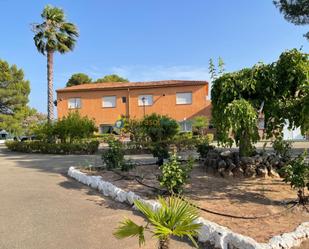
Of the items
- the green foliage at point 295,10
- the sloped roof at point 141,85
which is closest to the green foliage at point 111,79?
the sloped roof at point 141,85

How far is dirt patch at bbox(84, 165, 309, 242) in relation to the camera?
4695mm

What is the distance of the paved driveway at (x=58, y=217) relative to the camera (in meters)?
4.49

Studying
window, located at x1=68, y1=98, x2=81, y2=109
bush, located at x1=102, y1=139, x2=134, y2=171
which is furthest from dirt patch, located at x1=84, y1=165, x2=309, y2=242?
window, located at x1=68, y1=98, x2=81, y2=109

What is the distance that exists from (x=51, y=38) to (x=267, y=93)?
2062 cm

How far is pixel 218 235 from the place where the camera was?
4.22m

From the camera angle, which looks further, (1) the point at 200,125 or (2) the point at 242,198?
(1) the point at 200,125

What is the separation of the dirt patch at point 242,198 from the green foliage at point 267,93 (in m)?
1.14

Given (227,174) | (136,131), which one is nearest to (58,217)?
(227,174)

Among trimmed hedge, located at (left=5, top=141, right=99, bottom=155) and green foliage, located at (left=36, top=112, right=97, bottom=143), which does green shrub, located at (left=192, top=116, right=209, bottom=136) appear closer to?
green foliage, located at (left=36, top=112, right=97, bottom=143)

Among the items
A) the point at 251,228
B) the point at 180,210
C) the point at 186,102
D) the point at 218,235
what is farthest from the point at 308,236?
the point at 186,102

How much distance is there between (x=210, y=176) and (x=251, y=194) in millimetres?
2097

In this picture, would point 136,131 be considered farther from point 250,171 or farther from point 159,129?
point 250,171

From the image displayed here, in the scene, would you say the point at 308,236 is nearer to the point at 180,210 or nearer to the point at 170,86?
the point at 180,210

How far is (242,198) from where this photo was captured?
21.0 feet
